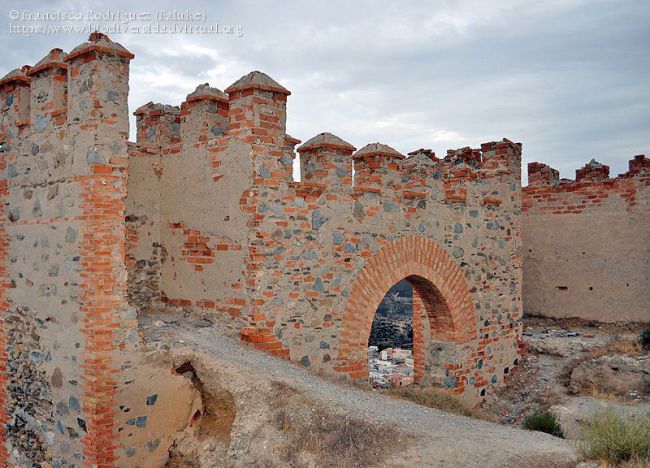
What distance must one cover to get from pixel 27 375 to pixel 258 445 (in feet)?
11.1

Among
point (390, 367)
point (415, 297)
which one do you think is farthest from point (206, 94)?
point (390, 367)

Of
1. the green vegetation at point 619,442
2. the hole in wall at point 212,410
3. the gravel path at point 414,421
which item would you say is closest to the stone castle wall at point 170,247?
the hole in wall at point 212,410

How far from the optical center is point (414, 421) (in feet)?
18.5

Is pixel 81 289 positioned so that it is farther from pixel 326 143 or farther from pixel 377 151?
pixel 377 151

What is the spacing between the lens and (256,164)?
6.62 m

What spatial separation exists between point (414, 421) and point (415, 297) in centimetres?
431

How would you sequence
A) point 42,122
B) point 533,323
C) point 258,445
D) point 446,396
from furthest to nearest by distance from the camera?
1. point 533,323
2. point 446,396
3. point 42,122
4. point 258,445

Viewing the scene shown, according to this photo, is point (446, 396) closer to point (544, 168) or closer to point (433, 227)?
point (433, 227)

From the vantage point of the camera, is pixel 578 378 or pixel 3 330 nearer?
pixel 3 330

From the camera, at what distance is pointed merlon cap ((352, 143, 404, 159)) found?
7816mm

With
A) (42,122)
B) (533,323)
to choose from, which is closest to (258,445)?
(42,122)

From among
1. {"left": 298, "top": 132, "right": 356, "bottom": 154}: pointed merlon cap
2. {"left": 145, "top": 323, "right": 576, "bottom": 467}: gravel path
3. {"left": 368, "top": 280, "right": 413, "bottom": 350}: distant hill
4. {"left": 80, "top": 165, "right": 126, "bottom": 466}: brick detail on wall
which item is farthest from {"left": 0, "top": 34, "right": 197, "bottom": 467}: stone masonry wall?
{"left": 368, "top": 280, "right": 413, "bottom": 350}: distant hill

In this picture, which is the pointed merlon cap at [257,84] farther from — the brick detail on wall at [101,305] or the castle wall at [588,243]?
the castle wall at [588,243]

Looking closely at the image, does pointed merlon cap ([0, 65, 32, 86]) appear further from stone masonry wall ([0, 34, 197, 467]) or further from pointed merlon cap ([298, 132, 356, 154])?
pointed merlon cap ([298, 132, 356, 154])
